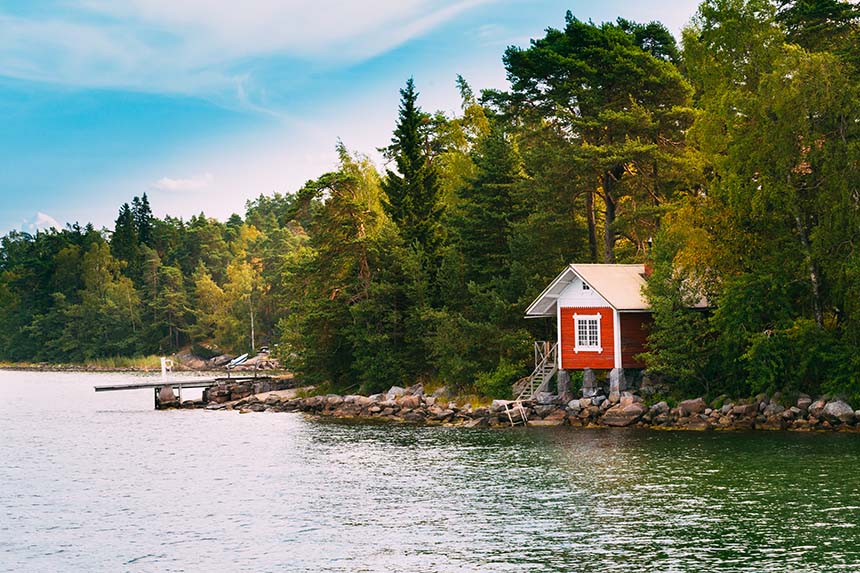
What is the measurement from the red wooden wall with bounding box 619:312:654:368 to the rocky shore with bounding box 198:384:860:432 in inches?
67.3

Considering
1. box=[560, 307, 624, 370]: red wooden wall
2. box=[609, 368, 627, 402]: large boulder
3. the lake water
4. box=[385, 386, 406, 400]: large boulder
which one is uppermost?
box=[560, 307, 624, 370]: red wooden wall

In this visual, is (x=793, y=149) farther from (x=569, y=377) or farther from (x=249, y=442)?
(x=249, y=442)

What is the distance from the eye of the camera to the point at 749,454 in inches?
1315

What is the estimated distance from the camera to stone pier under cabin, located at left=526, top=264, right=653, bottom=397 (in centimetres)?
4478

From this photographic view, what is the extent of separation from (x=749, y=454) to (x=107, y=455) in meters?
24.6

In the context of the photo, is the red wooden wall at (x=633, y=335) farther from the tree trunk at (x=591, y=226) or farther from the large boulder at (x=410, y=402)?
the large boulder at (x=410, y=402)

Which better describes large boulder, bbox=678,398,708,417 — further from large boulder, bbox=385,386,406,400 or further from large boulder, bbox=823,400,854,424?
large boulder, bbox=385,386,406,400

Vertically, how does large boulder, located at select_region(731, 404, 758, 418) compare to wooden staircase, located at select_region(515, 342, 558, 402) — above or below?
below

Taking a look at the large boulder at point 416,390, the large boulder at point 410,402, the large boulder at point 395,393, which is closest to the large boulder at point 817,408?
the large boulder at point 410,402

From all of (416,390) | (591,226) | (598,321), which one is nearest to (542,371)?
(598,321)

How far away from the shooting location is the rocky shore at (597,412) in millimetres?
39125

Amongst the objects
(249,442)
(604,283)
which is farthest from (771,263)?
(249,442)

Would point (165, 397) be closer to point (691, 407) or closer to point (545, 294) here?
point (545, 294)

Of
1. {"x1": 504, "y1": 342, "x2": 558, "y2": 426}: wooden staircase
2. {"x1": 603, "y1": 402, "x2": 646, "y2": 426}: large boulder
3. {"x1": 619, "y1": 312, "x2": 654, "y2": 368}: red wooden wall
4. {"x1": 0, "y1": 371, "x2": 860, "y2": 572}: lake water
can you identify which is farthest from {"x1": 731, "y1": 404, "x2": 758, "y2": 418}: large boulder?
{"x1": 504, "y1": 342, "x2": 558, "y2": 426}: wooden staircase
